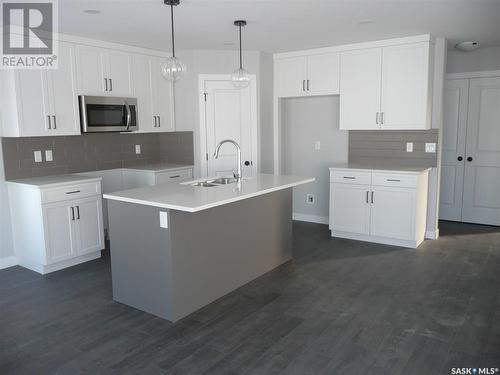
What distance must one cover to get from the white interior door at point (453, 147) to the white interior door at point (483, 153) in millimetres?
78

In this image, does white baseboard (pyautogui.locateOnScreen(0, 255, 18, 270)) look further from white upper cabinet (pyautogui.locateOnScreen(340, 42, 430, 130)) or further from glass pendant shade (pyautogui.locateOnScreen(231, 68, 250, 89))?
white upper cabinet (pyautogui.locateOnScreen(340, 42, 430, 130))

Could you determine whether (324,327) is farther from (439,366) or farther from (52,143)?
(52,143)

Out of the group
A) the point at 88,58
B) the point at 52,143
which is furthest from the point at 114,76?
the point at 52,143

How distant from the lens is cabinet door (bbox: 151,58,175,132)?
5656mm

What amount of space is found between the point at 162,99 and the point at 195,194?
2.79m

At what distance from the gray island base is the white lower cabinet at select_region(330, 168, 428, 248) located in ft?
5.55

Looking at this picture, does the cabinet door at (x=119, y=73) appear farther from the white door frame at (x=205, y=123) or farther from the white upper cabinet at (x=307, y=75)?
the white upper cabinet at (x=307, y=75)

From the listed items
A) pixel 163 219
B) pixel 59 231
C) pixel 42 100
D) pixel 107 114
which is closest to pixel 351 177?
pixel 163 219

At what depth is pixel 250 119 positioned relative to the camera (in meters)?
5.82

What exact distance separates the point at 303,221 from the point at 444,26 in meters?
3.21

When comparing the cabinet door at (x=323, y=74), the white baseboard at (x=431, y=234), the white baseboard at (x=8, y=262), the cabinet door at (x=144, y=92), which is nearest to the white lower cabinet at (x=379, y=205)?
the white baseboard at (x=431, y=234)

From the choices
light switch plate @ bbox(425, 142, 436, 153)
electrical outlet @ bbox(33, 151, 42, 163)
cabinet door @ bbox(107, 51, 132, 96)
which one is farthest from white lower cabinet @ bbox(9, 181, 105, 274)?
light switch plate @ bbox(425, 142, 436, 153)

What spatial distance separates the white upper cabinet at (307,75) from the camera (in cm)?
556

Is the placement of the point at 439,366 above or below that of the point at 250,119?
below
